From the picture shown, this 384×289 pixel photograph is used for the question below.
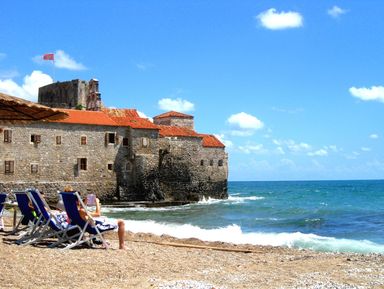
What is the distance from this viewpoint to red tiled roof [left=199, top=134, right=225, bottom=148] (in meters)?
48.3

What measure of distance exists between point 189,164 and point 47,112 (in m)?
36.8

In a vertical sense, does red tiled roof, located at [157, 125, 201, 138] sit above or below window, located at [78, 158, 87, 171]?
above

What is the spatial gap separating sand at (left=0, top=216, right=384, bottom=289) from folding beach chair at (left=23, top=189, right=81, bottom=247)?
0.42 metres

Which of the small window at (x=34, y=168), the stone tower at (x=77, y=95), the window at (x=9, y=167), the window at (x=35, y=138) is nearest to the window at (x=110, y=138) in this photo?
the window at (x=35, y=138)

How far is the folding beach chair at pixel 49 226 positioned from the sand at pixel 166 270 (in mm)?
415

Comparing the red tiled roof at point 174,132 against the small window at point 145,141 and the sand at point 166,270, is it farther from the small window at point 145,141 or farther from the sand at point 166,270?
the sand at point 166,270

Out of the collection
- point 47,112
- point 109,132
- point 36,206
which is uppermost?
point 109,132

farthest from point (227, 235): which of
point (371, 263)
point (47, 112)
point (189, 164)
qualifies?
point (189, 164)

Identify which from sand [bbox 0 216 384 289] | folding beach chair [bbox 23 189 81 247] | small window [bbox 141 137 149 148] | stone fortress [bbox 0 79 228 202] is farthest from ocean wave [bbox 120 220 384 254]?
small window [bbox 141 137 149 148]

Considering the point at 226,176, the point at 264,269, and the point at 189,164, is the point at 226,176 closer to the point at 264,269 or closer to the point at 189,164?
the point at 189,164

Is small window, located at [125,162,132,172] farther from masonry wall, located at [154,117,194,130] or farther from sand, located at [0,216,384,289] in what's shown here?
sand, located at [0,216,384,289]

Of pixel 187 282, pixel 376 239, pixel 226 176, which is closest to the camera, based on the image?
pixel 187 282

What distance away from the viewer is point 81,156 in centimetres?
3834

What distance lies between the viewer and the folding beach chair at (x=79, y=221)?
1000 centimetres
